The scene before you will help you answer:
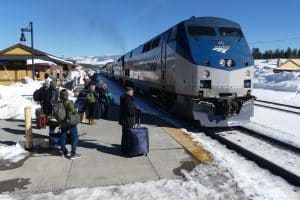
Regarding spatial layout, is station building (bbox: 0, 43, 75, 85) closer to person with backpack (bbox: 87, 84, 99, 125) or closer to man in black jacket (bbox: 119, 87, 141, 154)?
person with backpack (bbox: 87, 84, 99, 125)

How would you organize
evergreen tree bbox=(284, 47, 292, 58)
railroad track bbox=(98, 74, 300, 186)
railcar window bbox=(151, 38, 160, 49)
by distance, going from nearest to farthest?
railroad track bbox=(98, 74, 300, 186), railcar window bbox=(151, 38, 160, 49), evergreen tree bbox=(284, 47, 292, 58)

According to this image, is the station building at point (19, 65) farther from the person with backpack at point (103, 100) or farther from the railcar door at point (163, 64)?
the railcar door at point (163, 64)

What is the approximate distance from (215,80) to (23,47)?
110 feet

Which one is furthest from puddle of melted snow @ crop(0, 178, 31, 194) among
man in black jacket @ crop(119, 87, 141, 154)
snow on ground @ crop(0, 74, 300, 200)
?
man in black jacket @ crop(119, 87, 141, 154)

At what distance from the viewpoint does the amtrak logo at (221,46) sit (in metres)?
11.5

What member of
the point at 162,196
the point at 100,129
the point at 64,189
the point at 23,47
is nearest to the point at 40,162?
the point at 64,189

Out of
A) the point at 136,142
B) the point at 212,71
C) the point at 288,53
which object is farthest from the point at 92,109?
the point at 288,53

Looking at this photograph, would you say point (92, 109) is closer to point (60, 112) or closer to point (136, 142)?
point (60, 112)

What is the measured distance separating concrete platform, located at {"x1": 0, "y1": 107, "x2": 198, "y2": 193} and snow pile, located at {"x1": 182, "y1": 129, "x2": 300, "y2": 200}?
0.74m

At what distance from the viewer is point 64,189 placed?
6.31 metres

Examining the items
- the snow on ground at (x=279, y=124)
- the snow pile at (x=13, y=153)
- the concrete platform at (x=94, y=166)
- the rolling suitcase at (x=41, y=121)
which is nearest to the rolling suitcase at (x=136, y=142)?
the concrete platform at (x=94, y=166)

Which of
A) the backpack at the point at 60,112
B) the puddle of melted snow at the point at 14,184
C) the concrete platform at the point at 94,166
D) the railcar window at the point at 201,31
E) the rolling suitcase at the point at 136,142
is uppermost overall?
the railcar window at the point at 201,31

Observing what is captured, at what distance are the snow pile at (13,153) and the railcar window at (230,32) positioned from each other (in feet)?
22.7

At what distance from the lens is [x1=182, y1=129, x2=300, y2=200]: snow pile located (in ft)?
20.1
